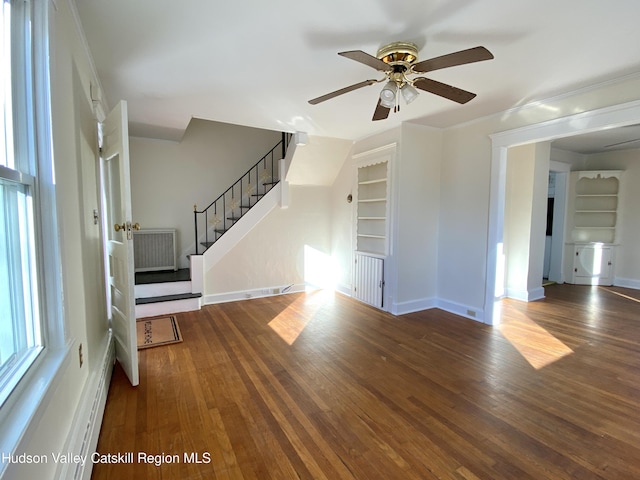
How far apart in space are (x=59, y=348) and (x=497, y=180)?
424 cm

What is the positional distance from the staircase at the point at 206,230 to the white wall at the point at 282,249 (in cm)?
25

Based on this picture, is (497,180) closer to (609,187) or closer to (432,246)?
(432,246)

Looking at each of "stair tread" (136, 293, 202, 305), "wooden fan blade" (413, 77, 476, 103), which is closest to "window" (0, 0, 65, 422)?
"wooden fan blade" (413, 77, 476, 103)

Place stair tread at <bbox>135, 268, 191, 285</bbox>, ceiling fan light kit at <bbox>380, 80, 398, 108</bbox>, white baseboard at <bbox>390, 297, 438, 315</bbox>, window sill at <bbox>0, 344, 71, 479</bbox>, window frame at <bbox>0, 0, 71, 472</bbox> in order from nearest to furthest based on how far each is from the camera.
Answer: window sill at <bbox>0, 344, 71, 479</bbox> < window frame at <bbox>0, 0, 71, 472</bbox> < ceiling fan light kit at <bbox>380, 80, 398, 108</bbox> < white baseboard at <bbox>390, 297, 438, 315</bbox> < stair tread at <bbox>135, 268, 191, 285</bbox>

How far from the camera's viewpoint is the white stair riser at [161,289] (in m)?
4.26

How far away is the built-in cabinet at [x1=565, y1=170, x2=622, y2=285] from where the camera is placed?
5934 mm

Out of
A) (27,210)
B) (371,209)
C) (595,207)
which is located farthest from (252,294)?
(595,207)

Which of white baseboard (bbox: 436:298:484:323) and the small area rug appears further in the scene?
white baseboard (bbox: 436:298:484:323)

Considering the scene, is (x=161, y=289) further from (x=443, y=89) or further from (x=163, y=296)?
(x=443, y=89)

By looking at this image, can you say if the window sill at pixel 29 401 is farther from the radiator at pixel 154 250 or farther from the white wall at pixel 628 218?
the white wall at pixel 628 218

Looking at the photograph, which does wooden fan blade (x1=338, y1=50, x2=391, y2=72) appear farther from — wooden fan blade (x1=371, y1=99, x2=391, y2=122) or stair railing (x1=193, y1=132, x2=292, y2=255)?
stair railing (x1=193, y1=132, x2=292, y2=255)

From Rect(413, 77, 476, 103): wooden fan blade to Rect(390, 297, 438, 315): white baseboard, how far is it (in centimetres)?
273

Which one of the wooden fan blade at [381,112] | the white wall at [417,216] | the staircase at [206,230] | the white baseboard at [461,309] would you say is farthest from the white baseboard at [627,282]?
the staircase at [206,230]

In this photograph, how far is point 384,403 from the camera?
2240 millimetres
